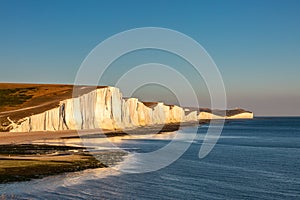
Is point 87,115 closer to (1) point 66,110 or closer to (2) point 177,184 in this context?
(1) point 66,110

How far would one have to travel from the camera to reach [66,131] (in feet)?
209

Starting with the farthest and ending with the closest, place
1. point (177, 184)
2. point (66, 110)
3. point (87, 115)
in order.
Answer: point (87, 115) < point (66, 110) < point (177, 184)

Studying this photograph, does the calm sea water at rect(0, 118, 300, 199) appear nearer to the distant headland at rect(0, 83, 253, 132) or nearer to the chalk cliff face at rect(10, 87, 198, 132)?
the chalk cliff face at rect(10, 87, 198, 132)

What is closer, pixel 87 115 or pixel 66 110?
pixel 66 110

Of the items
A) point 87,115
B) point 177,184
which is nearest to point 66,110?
point 87,115

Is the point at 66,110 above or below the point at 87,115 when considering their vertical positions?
above

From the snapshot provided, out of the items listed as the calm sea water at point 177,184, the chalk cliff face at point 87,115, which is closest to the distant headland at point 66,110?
the chalk cliff face at point 87,115

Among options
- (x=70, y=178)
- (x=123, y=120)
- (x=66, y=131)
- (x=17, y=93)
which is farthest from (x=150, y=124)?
(x=70, y=178)

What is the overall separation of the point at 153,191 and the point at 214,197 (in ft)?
10.2

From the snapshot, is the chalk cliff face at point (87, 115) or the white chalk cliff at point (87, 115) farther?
the chalk cliff face at point (87, 115)

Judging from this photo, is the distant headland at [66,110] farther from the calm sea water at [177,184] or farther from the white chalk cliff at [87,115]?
the calm sea water at [177,184]

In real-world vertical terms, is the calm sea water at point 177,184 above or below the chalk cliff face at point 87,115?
below

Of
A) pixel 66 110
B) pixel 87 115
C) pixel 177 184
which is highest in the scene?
pixel 66 110

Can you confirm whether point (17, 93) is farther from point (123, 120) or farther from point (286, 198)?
point (286, 198)
